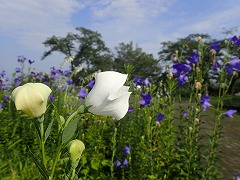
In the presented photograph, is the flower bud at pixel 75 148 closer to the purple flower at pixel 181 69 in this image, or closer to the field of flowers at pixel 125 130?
the field of flowers at pixel 125 130

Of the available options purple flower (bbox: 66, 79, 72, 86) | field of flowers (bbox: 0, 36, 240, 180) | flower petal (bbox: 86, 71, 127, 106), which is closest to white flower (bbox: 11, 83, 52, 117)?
field of flowers (bbox: 0, 36, 240, 180)

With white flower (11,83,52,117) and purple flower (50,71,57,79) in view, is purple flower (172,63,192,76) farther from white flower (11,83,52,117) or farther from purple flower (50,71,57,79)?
purple flower (50,71,57,79)

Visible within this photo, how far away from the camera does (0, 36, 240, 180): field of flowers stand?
2.89 feet

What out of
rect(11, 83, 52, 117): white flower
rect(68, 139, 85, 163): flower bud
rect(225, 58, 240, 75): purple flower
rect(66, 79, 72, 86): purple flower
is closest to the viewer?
rect(11, 83, 52, 117): white flower

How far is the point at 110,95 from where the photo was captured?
88 cm

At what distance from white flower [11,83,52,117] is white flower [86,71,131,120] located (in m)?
0.14

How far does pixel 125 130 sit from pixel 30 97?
3.88 meters

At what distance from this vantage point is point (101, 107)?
0.91m

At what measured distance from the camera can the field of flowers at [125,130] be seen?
0.88m

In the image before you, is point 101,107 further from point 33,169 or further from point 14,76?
point 14,76

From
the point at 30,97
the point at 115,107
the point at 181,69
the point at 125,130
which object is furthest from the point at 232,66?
the point at 30,97

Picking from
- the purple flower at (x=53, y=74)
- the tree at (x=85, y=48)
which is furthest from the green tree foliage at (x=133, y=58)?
the purple flower at (x=53, y=74)

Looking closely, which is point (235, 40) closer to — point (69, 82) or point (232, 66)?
point (232, 66)

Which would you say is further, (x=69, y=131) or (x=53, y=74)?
(x=53, y=74)
